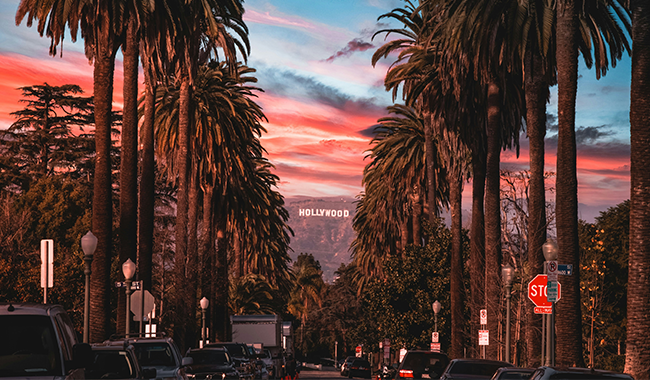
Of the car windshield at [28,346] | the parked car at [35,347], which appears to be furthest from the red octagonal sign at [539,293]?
the car windshield at [28,346]

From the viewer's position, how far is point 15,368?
865 centimetres

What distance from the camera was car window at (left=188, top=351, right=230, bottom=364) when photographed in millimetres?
24062

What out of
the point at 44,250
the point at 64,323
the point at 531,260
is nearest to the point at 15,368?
the point at 64,323

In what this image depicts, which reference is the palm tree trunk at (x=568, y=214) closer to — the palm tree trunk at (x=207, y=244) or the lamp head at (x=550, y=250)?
the lamp head at (x=550, y=250)

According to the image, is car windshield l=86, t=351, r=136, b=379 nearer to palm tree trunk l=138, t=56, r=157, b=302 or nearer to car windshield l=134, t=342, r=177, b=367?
car windshield l=134, t=342, r=177, b=367

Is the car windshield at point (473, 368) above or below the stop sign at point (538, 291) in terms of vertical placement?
below

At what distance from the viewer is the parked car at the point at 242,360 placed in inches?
1048

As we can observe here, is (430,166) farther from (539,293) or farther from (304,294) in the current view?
(304,294)

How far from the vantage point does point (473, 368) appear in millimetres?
18391

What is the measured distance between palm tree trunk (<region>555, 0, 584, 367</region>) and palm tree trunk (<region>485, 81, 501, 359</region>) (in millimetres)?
11320

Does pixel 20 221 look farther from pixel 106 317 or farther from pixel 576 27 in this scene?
pixel 576 27

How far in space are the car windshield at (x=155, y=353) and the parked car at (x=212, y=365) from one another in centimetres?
401

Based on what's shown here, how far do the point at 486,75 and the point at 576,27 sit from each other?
31.7ft

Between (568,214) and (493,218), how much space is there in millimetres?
11657
